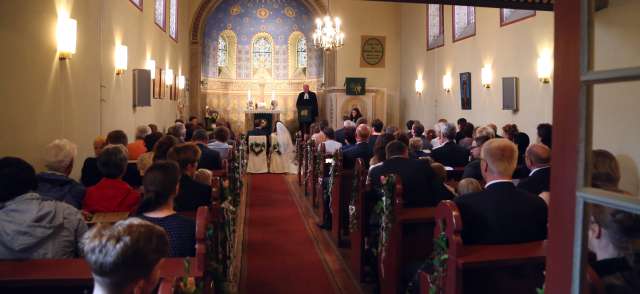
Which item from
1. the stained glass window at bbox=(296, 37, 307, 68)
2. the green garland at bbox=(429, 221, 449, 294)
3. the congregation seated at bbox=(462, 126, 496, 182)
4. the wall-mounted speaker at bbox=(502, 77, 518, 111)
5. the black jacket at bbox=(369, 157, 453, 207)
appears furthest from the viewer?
the stained glass window at bbox=(296, 37, 307, 68)

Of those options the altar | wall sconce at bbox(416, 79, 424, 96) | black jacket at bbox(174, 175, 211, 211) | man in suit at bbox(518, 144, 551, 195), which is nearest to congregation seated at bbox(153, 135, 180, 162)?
black jacket at bbox(174, 175, 211, 211)

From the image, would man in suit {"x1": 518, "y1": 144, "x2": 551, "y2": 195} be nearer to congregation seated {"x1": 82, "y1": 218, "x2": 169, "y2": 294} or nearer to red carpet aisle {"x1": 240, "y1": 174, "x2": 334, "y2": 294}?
red carpet aisle {"x1": 240, "y1": 174, "x2": 334, "y2": 294}

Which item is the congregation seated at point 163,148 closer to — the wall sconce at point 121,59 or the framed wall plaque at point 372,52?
the wall sconce at point 121,59

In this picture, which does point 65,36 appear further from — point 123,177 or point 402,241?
point 402,241

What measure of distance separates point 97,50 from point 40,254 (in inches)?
209

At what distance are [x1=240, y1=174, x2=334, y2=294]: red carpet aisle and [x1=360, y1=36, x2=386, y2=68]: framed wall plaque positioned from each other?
884 cm

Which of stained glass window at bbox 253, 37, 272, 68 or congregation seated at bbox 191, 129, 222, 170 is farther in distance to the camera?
stained glass window at bbox 253, 37, 272, 68

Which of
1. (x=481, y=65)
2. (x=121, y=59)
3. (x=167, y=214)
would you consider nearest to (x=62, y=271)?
(x=167, y=214)

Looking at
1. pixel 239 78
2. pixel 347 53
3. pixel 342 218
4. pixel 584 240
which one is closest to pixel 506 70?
pixel 342 218

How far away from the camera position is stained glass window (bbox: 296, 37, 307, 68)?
1961cm

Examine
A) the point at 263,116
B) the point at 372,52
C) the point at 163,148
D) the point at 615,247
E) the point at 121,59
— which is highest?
the point at 372,52

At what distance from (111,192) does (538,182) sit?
10.5 feet

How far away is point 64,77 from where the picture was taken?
605 cm

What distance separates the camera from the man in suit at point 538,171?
13.5ft
